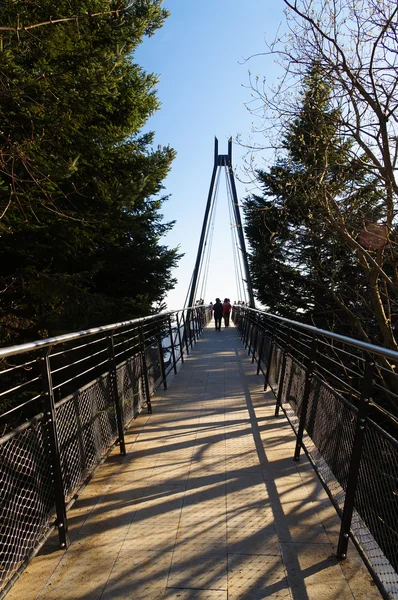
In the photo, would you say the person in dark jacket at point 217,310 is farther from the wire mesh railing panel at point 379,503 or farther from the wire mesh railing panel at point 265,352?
the wire mesh railing panel at point 379,503

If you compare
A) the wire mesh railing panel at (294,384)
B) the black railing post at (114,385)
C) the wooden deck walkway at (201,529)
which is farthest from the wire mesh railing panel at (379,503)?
the black railing post at (114,385)

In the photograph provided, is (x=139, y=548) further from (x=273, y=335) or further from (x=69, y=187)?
(x=69, y=187)

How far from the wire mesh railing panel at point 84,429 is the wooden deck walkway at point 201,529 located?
0.27m

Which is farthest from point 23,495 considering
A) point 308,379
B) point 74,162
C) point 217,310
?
point 217,310

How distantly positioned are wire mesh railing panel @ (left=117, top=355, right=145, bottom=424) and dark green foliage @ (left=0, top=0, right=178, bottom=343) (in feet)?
6.80

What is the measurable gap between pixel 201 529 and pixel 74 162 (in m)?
4.60

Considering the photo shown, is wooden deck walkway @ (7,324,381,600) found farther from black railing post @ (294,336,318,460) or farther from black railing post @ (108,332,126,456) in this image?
black railing post @ (294,336,318,460)

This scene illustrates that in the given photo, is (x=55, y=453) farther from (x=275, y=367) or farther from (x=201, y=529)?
(x=275, y=367)

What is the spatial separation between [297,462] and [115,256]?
25.3 ft

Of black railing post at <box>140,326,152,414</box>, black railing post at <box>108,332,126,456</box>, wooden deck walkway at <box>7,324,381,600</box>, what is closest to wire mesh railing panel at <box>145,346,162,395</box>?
black railing post at <box>140,326,152,414</box>

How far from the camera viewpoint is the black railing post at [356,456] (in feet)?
7.53

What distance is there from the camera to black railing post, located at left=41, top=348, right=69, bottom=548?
246 centimetres

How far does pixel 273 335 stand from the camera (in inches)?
251

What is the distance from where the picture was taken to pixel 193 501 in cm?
318
